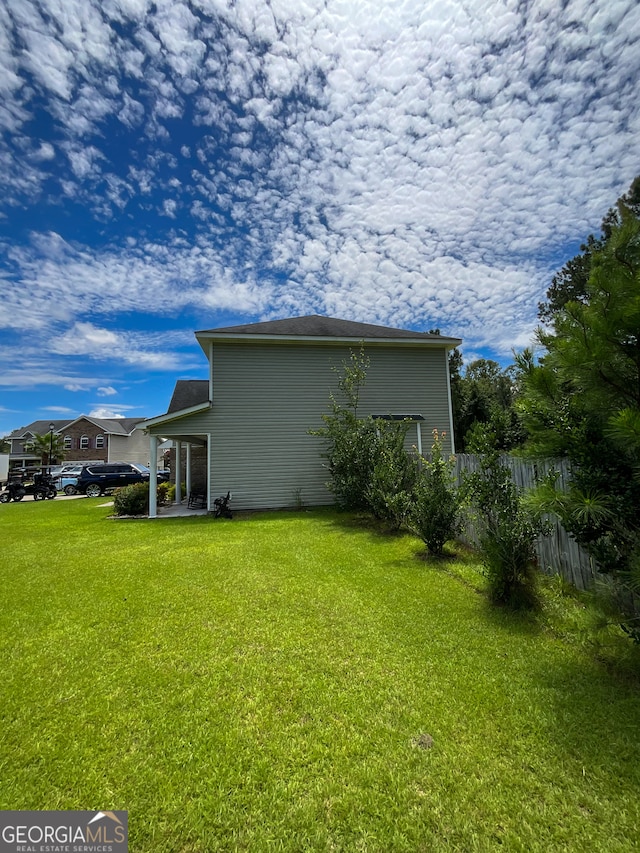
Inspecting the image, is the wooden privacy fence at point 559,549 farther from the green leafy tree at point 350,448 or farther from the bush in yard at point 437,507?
the green leafy tree at point 350,448

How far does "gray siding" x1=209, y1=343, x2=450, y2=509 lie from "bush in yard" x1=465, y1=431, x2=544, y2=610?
304 inches

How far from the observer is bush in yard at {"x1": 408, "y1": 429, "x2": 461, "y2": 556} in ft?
19.1

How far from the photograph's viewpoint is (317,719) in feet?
7.79

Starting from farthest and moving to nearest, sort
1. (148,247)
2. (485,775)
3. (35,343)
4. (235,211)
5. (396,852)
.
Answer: (35,343)
(148,247)
(235,211)
(485,775)
(396,852)

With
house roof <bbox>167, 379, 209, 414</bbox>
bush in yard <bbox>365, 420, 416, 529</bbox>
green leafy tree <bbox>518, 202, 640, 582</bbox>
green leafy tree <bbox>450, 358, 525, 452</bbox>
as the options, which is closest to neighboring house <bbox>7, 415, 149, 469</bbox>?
house roof <bbox>167, 379, 209, 414</bbox>

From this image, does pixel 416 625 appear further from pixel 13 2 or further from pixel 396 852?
pixel 13 2

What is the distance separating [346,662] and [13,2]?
1041 cm

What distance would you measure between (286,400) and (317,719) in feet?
32.8

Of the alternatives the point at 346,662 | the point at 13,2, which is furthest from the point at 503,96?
the point at 346,662

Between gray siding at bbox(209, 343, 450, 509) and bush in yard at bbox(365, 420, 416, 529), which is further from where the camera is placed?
gray siding at bbox(209, 343, 450, 509)

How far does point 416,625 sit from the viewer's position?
12.3ft

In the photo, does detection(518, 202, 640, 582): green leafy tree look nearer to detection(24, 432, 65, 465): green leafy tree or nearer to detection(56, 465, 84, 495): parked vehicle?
detection(56, 465, 84, 495): parked vehicle

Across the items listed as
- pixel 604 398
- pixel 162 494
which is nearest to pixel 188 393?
pixel 162 494

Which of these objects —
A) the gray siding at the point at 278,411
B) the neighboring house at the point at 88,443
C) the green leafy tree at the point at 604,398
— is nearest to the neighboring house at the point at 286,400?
the gray siding at the point at 278,411
